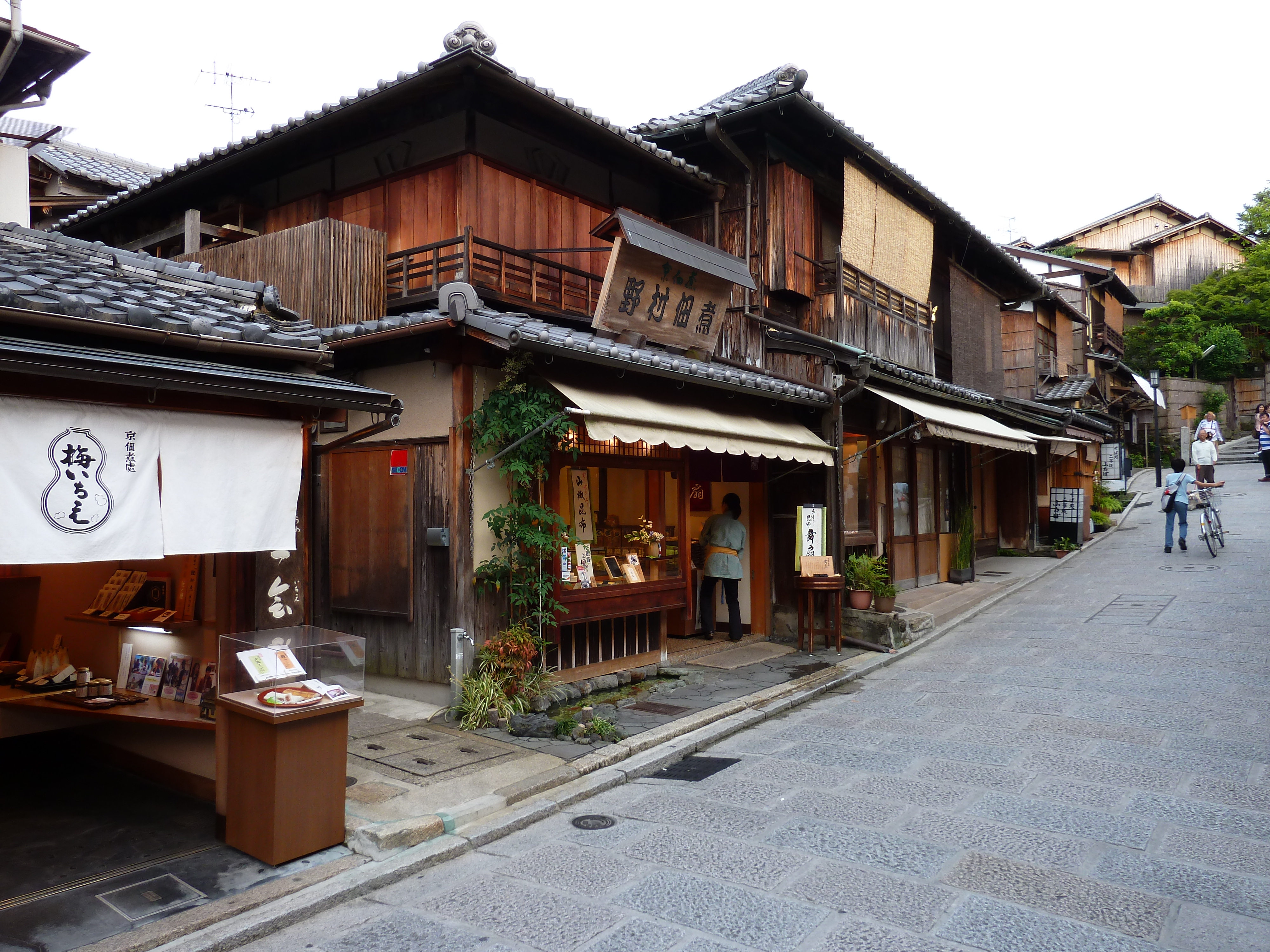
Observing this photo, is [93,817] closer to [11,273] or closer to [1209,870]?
[11,273]

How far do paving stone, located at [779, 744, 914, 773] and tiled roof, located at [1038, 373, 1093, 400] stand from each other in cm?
2129

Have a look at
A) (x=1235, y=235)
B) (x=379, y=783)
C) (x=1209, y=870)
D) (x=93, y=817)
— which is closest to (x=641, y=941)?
(x=379, y=783)

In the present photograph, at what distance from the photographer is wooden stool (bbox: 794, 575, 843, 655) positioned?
11.9m

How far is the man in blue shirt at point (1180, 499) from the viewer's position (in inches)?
716

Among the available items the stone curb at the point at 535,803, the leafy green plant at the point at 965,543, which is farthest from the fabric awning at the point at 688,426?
the leafy green plant at the point at 965,543

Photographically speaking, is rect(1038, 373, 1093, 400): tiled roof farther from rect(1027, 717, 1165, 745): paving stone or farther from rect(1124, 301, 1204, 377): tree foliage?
rect(1027, 717, 1165, 745): paving stone

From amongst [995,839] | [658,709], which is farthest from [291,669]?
[995,839]

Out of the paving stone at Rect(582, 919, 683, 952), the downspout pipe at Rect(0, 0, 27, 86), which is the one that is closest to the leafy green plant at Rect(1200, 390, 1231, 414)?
the paving stone at Rect(582, 919, 683, 952)

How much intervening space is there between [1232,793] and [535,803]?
551cm

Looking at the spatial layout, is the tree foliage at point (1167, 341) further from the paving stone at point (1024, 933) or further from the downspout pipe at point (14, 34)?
the downspout pipe at point (14, 34)

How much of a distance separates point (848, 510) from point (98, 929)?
40.6ft

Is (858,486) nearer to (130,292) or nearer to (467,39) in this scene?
(467,39)

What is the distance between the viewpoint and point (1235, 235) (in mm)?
42938

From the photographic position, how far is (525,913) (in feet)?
15.5
